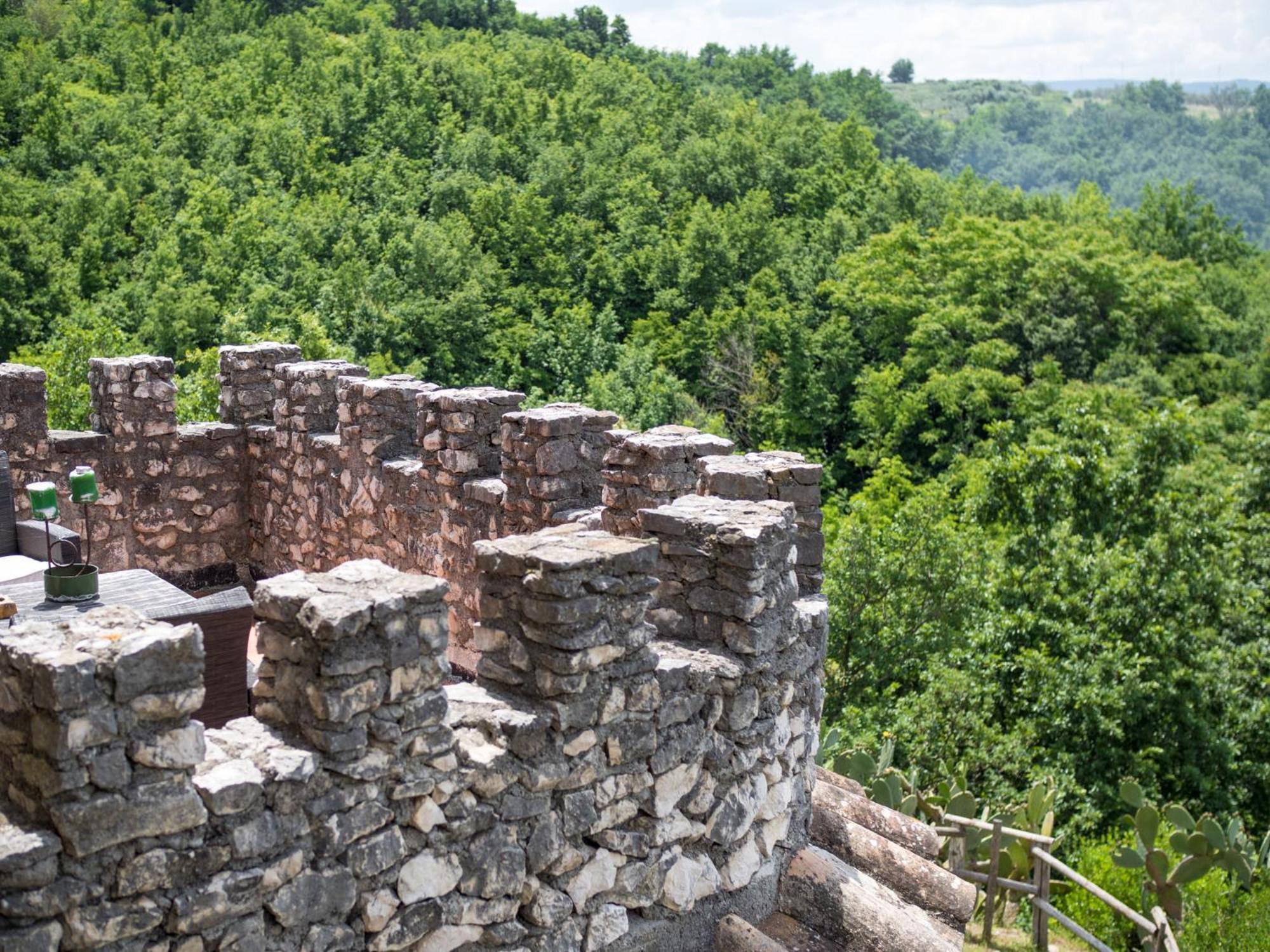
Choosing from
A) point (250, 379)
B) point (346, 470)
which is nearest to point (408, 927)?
point (346, 470)

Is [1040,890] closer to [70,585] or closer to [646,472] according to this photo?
[646,472]

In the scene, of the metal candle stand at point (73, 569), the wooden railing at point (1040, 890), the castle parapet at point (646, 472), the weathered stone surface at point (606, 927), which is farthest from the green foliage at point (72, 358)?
the weathered stone surface at point (606, 927)

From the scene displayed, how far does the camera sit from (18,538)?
8359mm

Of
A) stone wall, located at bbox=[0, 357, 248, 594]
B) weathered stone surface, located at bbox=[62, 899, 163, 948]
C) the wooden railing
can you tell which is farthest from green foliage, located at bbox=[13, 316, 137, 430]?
weathered stone surface, located at bbox=[62, 899, 163, 948]

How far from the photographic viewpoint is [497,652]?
562cm

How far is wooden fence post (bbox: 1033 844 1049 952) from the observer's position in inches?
411

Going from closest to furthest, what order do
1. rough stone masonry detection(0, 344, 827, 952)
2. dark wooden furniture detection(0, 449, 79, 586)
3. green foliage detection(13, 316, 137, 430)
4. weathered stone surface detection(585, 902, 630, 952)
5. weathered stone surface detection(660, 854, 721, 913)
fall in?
1. rough stone masonry detection(0, 344, 827, 952)
2. weathered stone surface detection(585, 902, 630, 952)
3. weathered stone surface detection(660, 854, 721, 913)
4. dark wooden furniture detection(0, 449, 79, 586)
5. green foliage detection(13, 316, 137, 430)

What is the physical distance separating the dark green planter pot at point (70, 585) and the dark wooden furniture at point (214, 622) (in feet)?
0.09

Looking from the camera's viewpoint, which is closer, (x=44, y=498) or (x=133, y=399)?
(x=44, y=498)

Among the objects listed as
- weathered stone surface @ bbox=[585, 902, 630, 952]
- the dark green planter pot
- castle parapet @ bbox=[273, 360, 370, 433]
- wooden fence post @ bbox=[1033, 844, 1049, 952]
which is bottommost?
wooden fence post @ bbox=[1033, 844, 1049, 952]

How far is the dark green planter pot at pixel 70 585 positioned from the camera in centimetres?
645

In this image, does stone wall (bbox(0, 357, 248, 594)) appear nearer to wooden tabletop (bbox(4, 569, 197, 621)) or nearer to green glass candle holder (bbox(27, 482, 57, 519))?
wooden tabletop (bbox(4, 569, 197, 621))

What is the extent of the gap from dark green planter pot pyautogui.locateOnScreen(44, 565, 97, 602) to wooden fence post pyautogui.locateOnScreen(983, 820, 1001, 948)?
6711 millimetres

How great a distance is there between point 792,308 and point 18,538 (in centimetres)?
3539
